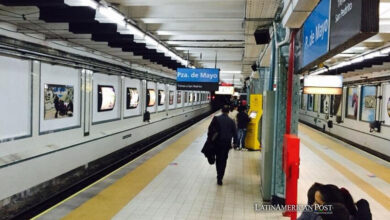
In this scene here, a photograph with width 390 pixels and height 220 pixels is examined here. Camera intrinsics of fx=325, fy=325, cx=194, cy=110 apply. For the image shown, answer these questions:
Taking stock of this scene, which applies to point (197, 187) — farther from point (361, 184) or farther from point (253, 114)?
point (253, 114)

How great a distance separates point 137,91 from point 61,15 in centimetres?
746

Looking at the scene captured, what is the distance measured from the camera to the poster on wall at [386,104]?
996 cm

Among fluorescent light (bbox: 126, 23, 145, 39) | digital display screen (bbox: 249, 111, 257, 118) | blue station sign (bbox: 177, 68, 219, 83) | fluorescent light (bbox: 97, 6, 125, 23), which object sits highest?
fluorescent light (bbox: 126, 23, 145, 39)

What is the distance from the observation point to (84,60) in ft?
24.8

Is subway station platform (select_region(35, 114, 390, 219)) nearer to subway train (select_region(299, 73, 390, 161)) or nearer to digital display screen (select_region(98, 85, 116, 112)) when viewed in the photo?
subway train (select_region(299, 73, 390, 161))

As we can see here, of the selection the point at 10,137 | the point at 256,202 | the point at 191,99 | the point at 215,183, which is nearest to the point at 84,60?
the point at 10,137

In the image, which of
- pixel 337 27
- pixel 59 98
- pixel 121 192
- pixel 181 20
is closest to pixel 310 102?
pixel 181 20

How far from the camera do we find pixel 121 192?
217 inches

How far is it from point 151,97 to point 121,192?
825 centimetres

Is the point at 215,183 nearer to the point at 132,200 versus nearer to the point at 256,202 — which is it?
the point at 256,202

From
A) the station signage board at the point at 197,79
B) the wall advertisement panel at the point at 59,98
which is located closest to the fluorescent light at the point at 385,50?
the station signage board at the point at 197,79

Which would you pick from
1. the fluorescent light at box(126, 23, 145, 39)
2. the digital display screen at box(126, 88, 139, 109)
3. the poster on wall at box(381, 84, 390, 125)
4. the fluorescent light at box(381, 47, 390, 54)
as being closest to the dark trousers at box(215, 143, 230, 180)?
the fluorescent light at box(126, 23, 145, 39)

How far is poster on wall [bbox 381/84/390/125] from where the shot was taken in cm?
996

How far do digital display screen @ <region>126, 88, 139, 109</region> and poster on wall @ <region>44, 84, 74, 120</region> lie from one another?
3709 millimetres
